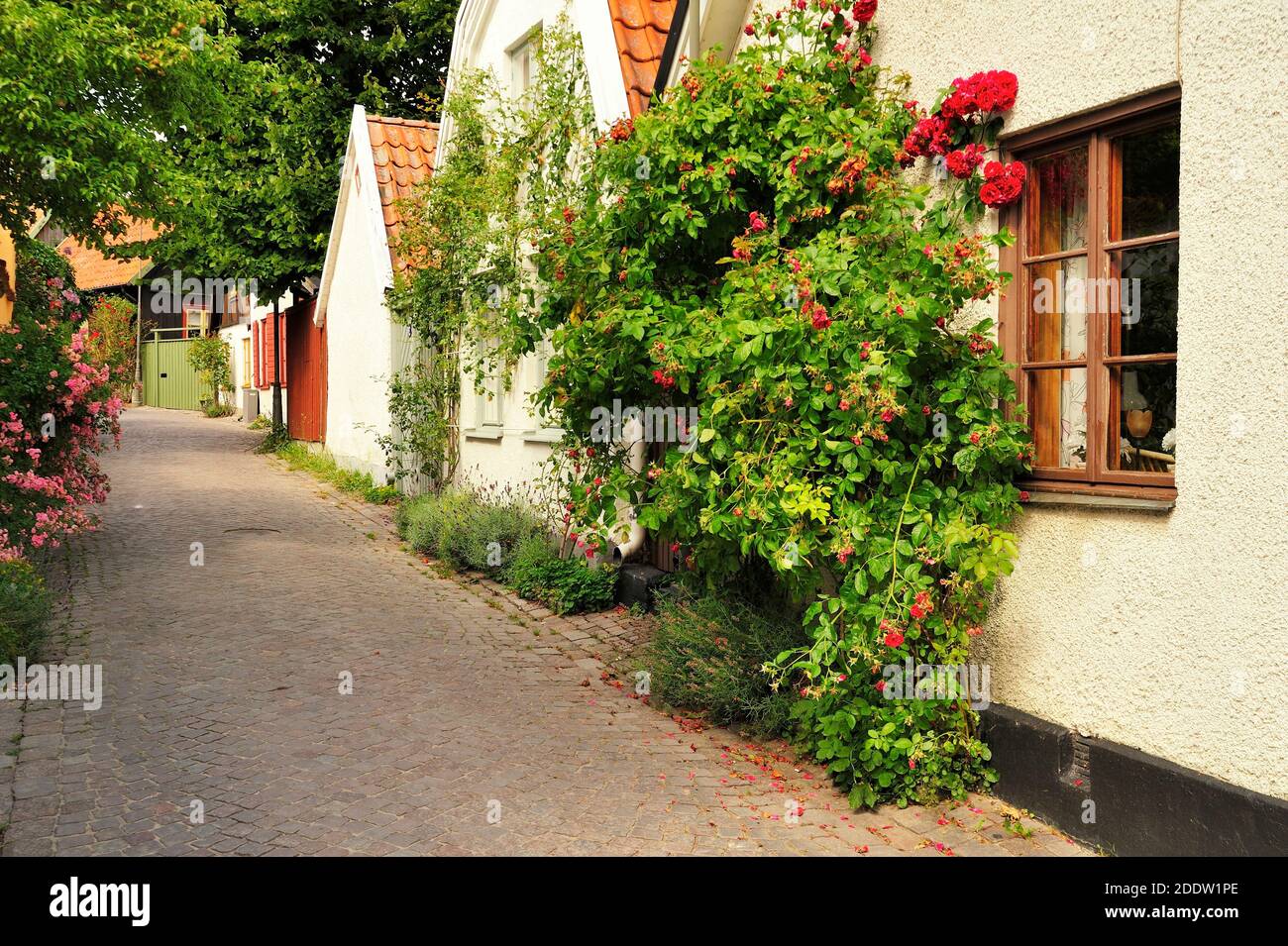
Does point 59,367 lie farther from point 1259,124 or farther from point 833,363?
point 1259,124

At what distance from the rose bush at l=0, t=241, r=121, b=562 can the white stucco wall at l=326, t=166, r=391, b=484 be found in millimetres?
5222

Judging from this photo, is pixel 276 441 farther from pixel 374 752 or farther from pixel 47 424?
pixel 374 752

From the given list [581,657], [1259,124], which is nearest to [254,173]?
[581,657]

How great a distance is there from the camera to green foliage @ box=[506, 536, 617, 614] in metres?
9.15

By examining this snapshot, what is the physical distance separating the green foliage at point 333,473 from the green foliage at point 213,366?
1409cm

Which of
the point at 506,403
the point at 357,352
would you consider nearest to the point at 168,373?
the point at 357,352

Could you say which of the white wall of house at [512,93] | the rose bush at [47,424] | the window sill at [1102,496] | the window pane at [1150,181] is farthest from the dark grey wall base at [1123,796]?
the rose bush at [47,424]

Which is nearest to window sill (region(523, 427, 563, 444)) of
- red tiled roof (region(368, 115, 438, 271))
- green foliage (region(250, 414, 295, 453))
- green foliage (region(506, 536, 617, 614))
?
green foliage (region(506, 536, 617, 614))

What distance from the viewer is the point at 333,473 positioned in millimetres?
18141

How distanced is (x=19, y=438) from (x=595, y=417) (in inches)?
204

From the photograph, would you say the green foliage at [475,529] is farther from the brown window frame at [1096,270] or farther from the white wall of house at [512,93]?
the brown window frame at [1096,270]

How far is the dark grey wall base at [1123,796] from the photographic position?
3.93 meters
